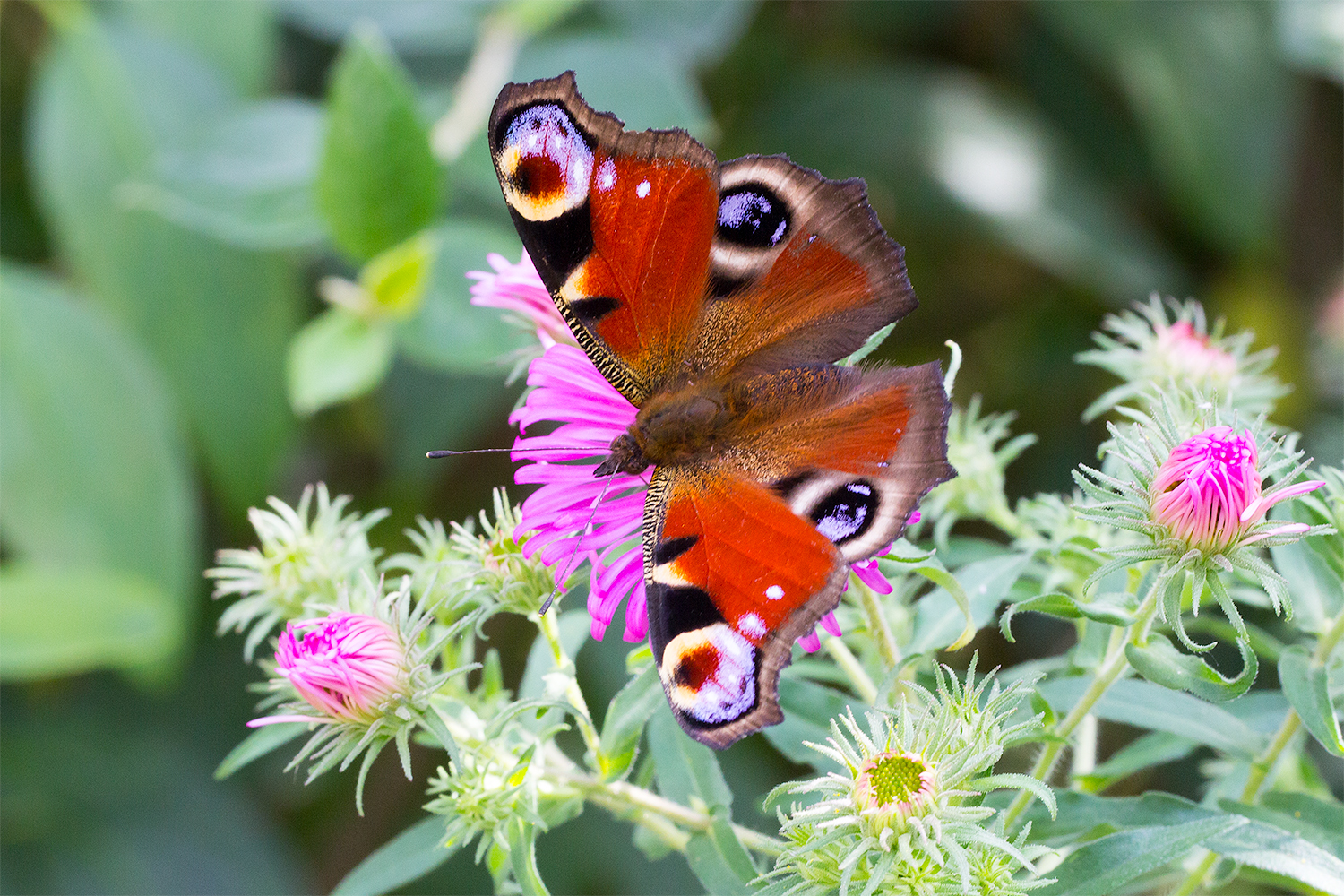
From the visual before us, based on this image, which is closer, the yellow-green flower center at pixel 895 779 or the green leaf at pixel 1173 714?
the yellow-green flower center at pixel 895 779

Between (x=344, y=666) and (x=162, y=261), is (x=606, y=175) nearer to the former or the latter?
(x=344, y=666)

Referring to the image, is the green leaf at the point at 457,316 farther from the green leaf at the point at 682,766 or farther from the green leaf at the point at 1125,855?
the green leaf at the point at 1125,855

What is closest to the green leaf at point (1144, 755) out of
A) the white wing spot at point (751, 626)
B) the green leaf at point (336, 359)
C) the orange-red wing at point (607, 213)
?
the white wing spot at point (751, 626)

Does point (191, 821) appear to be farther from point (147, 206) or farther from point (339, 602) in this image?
point (339, 602)

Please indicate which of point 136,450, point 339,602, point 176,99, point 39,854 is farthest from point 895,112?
point 39,854

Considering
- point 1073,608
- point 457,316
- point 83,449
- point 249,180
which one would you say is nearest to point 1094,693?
point 1073,608

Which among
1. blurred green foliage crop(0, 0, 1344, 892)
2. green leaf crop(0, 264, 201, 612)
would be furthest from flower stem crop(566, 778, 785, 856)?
green leaf crop(0, 264, 201, 612)
